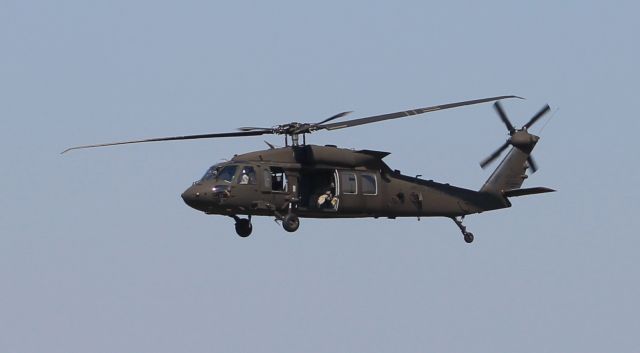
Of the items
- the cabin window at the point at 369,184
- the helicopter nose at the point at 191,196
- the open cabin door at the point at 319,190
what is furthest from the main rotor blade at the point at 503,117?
the helicopter nose at the point at 191,196

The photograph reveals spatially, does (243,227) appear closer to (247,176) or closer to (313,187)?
(247,176)

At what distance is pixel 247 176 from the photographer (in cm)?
4806

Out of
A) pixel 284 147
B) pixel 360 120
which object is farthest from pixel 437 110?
pixel 284 147

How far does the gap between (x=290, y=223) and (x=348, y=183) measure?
3142 millimetres

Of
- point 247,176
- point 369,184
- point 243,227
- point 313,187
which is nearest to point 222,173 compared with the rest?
point 247,176

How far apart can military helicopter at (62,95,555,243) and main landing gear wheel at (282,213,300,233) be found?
1.4 inches

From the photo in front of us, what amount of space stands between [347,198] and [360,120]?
3.65 meters

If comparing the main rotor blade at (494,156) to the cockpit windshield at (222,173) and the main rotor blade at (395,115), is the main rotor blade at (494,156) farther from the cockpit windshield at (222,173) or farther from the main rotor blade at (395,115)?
the cockpit windshield at (222,173)

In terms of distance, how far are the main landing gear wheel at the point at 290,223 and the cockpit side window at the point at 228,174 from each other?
2.45 meters

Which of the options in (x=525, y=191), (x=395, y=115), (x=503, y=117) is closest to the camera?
(x=395, y=115)

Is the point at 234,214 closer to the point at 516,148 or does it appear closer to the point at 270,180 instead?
the point at 270,180

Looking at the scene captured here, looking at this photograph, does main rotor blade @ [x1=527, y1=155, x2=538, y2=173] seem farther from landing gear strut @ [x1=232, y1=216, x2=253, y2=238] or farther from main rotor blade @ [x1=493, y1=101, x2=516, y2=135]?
landing gear strut @ [x1=232, y1=216, x2=253, y2=238]

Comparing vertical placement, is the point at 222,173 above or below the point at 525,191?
below

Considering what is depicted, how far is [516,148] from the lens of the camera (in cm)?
5622
